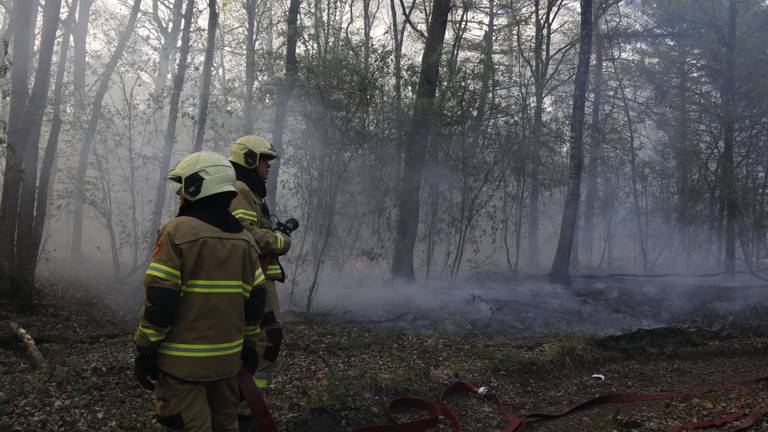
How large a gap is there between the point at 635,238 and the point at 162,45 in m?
20.4

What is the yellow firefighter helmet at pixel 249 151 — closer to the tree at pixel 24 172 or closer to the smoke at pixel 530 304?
the smoke at pixel 530 304

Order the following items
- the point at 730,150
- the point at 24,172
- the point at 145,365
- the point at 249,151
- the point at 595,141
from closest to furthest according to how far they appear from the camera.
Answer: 1. the point at 145,365
2. the point at 249,151
3. the point at 24,172
4. the point at 730,150
5. the point at 595,141

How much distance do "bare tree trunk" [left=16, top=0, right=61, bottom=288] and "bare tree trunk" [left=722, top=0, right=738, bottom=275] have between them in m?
16.1

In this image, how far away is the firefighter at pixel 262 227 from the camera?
163 inches

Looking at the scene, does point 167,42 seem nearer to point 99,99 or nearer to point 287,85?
point 99,99

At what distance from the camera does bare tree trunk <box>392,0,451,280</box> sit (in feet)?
39.6

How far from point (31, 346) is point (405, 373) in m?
4.14

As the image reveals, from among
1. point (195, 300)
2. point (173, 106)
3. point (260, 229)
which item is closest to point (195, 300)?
point (195, 300)

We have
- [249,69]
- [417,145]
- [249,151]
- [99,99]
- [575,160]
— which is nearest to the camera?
[249,151]

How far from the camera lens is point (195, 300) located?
9.78 ft

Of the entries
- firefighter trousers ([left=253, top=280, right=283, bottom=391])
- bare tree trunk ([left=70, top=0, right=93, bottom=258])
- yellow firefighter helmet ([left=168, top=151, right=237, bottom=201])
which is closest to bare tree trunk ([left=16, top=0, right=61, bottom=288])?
bare tree trunk ([left=70, top=0, right=93, bottom=258])

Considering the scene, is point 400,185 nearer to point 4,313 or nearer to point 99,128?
point 4,313

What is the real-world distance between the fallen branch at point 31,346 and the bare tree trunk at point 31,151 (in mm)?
2470

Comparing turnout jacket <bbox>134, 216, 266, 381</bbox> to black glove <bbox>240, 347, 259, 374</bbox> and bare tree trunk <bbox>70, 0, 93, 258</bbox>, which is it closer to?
black glove <bbox>240, 347, 259, 374</bbox>
